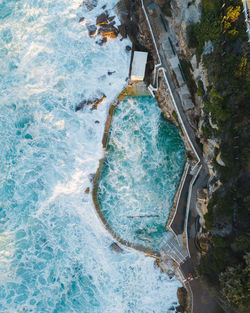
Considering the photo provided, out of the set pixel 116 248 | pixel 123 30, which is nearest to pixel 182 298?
pixel 116 248

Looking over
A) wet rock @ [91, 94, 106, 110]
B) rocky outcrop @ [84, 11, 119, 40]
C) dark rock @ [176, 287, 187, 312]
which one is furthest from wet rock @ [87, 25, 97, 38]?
dark rock @ [176, 287, 187, 312]

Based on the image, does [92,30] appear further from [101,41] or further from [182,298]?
[182,298]

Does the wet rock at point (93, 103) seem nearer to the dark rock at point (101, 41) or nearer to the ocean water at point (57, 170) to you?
the ocean water at point (57, 170)

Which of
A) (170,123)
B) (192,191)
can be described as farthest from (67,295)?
(170,123)

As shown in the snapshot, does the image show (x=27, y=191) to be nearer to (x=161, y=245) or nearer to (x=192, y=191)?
(x=161, y=245)

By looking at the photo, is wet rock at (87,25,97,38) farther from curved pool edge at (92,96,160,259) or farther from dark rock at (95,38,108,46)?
curved pool edge at (92,96,160,259)

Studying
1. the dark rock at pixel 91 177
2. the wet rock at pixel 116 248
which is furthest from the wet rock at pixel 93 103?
the wet rock at pixel 116 248
